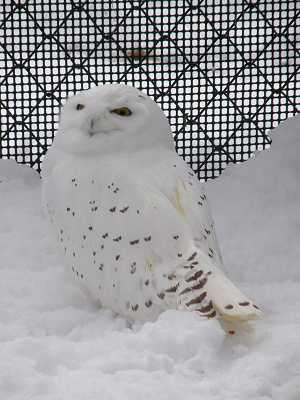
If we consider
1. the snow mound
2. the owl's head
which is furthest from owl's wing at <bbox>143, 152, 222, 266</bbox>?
the snow mound

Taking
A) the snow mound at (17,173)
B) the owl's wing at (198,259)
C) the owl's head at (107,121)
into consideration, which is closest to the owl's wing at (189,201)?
the owl's wing at (198,259)

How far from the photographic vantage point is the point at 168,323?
1964 millimetres

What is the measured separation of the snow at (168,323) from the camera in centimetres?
171

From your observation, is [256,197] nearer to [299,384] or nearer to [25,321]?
[25,321]

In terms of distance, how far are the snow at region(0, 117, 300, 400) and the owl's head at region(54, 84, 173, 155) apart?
407 mm

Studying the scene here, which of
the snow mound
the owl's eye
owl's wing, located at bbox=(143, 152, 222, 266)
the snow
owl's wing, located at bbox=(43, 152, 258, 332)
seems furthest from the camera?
the snow mound

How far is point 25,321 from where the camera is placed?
222cm

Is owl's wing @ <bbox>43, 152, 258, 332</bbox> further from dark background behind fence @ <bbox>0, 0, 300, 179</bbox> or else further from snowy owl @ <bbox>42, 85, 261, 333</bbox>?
dark background behind fence @ <bbox>0, 0, 300, 179</bbox>

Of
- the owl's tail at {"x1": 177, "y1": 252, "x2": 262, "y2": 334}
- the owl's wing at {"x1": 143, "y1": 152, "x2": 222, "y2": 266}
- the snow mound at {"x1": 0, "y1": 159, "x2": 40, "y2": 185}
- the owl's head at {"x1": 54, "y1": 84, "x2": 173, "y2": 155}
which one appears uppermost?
the owl's head at {"x1": 54, "y1": 84, "x2": 173, "y2": 155}

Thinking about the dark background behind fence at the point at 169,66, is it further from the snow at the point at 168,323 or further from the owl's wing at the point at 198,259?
the owl's wing at the point at 198,259

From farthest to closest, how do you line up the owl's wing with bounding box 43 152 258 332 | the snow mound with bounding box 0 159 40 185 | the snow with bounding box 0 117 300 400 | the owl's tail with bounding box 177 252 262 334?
the snow mound with bounding box 0 159 40 185 < the owl's wing with bounding box 43 152 258 332 < the owl's tail with bounding box 177 252 262 334 < the snow with bounding box 0 117 300 400

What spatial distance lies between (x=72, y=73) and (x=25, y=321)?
1.20m

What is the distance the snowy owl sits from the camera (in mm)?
2127

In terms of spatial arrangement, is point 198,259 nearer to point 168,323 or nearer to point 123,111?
point 168,323
